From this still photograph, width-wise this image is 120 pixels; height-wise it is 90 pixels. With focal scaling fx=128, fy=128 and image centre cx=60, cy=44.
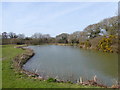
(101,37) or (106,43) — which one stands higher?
(101,37)

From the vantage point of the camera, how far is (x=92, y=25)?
109 feet

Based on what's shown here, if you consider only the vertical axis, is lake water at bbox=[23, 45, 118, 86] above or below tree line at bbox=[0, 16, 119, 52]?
below

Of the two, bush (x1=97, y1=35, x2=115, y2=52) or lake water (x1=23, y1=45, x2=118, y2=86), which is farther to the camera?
bush (x1=97, y1=35, x2=115, y2=52)

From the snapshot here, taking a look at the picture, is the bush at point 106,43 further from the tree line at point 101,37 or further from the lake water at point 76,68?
the lake water at point 76,68

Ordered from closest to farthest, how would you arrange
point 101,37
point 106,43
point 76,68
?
point 76,68 → point 106,43 → point 101,37

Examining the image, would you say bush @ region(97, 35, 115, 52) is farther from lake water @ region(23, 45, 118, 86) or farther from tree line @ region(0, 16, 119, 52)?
lake water @ region(23, 45, 118, 86)

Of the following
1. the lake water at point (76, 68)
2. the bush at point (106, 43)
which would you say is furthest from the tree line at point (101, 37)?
the lake water at point (76, 68)

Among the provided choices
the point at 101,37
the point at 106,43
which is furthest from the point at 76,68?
the point at 101,37

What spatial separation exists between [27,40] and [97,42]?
30674 millimetres

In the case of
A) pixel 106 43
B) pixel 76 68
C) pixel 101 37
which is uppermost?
pixel 101 37

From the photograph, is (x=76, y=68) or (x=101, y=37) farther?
(x=101, y=37)

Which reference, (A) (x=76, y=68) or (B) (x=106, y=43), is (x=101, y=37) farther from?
(A) (x=76, y=68)

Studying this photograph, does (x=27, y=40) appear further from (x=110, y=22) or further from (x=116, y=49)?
(x=116, y=49)

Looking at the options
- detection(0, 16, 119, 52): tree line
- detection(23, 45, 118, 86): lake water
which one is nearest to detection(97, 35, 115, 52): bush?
detection(0, 16, 119, 52): tree line
